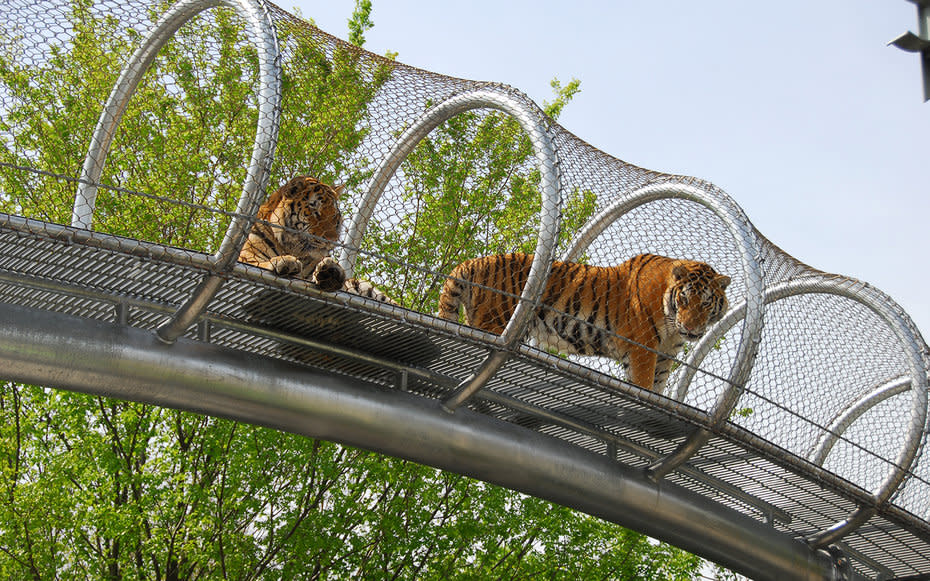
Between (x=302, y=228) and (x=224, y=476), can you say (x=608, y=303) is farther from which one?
(x=224, y=476)

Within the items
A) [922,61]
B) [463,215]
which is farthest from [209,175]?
[922,61]

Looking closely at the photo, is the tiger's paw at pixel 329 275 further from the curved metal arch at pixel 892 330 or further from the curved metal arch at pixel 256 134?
the curved metal arch at pixel 892 330

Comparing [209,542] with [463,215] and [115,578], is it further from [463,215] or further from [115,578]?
[463,215]

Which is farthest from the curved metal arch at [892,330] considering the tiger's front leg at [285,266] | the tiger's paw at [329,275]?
the tiger's front leg at [285,266]

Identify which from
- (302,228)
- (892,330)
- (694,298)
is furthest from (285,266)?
(892,330)

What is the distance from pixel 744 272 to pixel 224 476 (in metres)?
8.48

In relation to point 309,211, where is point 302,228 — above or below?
below

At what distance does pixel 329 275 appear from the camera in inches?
213

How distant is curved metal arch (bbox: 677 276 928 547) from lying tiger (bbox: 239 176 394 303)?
2737 mm

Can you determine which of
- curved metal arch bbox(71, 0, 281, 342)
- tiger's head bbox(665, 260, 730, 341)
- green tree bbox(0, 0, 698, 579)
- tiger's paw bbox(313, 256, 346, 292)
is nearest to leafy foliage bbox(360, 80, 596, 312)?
green tree bbox(0, 0, 698, 579)

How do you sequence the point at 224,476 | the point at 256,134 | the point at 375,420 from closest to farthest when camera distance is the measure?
the point at 256,134 → the point at 375,420 → the point at 224,476

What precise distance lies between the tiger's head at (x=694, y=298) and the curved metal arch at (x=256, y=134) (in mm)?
3465

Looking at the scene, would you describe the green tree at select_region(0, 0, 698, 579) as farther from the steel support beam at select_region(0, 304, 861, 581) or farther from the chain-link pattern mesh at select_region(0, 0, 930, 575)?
the steel support beam at select_region(0, 304, 861, 581)

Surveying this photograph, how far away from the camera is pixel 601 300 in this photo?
749cm
